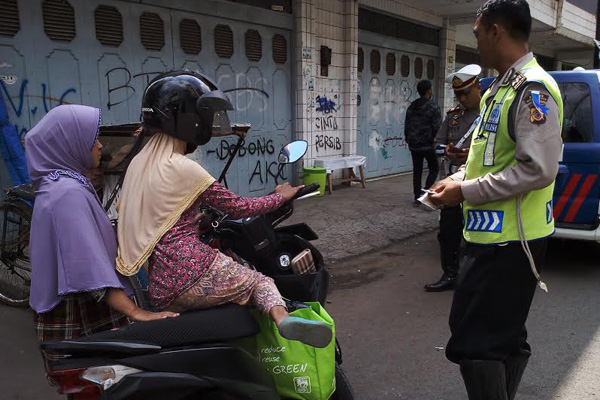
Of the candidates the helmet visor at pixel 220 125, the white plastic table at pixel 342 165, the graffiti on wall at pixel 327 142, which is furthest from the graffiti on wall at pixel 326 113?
the helmet visor at pixel 220 125

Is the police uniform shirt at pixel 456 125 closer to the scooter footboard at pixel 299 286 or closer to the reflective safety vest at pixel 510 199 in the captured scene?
the reflective safety vest at pixel 510 199

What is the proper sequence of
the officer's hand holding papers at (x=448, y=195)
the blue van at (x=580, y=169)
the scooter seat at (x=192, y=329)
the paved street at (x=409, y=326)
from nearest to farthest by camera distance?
the scooter seat at (x=192, y=329) < the officer's hand holding papers at (x=448, y=195) < the paved street at (x=409, y=326) < the blue van at (x=580, y=169)

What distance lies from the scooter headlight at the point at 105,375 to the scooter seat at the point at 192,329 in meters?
0.10

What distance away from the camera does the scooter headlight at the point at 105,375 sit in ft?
5.32

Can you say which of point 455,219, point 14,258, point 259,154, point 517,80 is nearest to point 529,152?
→ point 517,80

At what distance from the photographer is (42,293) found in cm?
184

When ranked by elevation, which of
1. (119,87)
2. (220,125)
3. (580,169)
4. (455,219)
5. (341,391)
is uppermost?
(119,87)

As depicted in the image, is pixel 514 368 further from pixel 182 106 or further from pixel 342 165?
pixel 342 165

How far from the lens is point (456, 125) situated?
16.8 feet

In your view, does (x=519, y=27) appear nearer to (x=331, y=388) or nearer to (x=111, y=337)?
(x=331, y=388)

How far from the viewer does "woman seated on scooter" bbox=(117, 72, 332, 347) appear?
6.27 feet

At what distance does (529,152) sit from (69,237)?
1.73 m

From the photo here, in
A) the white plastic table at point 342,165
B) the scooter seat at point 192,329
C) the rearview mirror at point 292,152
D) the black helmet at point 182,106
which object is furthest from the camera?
the white plastic table at point 342,165

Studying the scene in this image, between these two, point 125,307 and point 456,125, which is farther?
point 456,125
